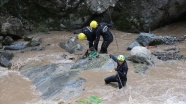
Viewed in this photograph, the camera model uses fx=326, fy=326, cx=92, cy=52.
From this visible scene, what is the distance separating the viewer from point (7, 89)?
376 inches

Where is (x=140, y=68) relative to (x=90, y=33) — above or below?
below

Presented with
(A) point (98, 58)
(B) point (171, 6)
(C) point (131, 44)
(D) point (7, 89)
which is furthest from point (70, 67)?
(B) point (171, 6)

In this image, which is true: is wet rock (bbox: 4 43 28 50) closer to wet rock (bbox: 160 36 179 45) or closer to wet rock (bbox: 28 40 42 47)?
wet rock (bbox: 28 40 42 47)

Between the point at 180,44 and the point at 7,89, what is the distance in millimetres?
7027

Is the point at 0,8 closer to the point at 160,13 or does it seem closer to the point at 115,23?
the point at 115,23

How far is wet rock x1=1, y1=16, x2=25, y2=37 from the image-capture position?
558 inches

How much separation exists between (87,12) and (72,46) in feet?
9.34

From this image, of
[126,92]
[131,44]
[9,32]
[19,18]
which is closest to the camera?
[126,92]

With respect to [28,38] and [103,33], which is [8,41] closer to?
[28,38]

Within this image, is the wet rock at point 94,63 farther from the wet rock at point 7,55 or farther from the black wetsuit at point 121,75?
the wet rock at point 7,55

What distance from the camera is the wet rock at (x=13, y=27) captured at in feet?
46.5

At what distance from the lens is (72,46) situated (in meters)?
12.9

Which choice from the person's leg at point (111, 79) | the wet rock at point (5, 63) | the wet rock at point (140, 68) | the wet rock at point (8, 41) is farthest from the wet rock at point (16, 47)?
the person's leg at point (111, 79)

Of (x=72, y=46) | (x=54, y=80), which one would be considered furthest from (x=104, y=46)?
(x=54, y=80)
